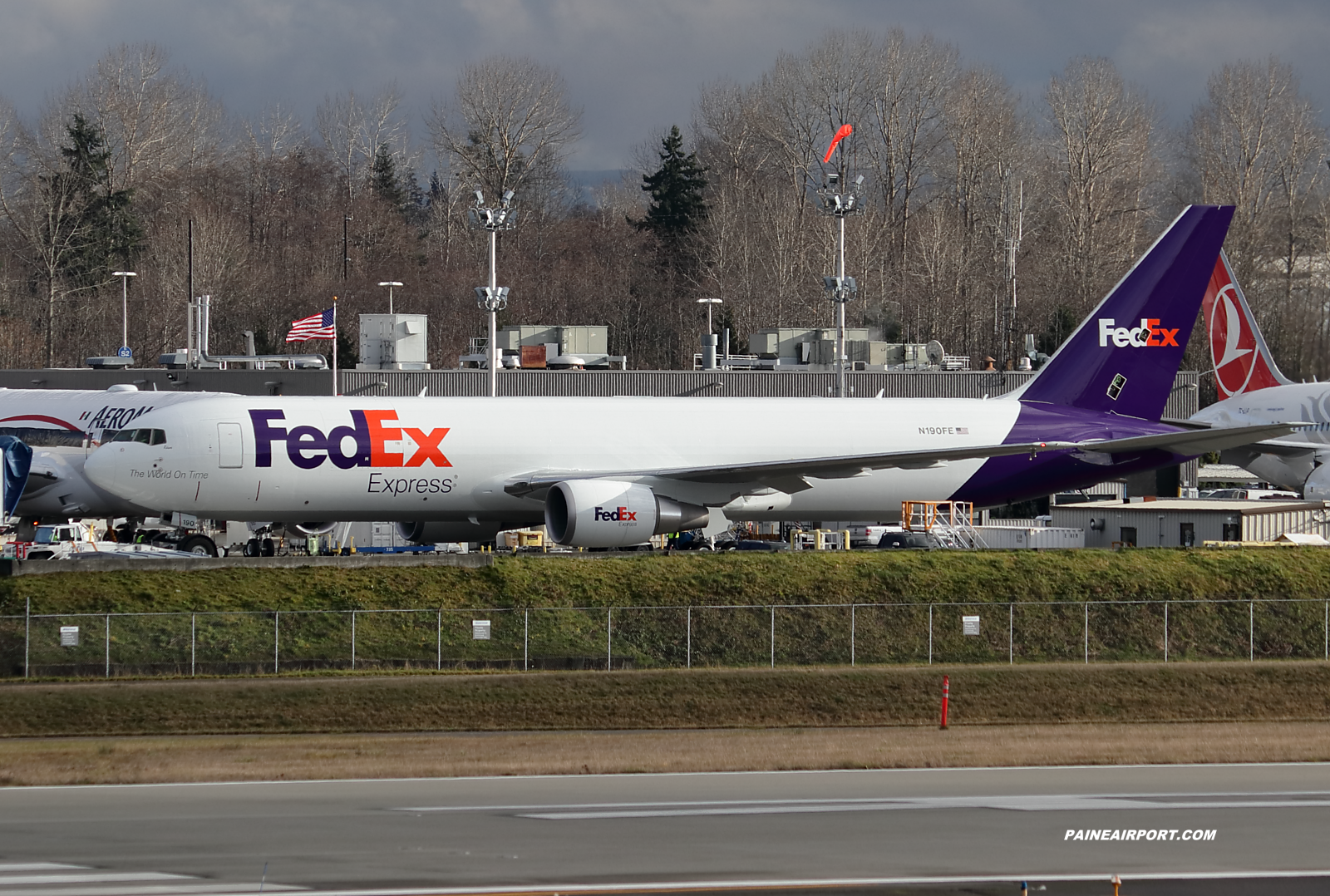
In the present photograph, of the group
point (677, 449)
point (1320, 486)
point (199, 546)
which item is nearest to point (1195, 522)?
point (1320, 486)

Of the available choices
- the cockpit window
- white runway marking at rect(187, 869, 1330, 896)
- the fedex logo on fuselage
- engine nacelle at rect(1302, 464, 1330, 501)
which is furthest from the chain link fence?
white runway marking at rect(187, 869, 1330, 896)

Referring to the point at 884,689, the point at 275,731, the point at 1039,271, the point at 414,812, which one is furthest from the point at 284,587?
the point at 1039,271

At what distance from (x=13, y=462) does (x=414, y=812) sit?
27.4m

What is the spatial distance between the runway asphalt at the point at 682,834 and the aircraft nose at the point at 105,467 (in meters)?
18.1

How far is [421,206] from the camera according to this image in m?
171

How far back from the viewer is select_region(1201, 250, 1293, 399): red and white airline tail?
4997 centimetres

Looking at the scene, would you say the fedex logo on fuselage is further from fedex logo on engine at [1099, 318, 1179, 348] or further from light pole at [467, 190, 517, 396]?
fedex logo on engine at [1099, 318, 1179, 348]

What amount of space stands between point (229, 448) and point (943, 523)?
21346mm

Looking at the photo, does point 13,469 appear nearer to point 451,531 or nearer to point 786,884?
point 451,531

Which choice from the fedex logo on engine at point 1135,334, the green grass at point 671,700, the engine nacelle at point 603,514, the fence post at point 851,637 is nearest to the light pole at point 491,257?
the engine nacelle at point 603,514

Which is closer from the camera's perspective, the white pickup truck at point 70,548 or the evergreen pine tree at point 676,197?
the white pickup truck at point 70,548

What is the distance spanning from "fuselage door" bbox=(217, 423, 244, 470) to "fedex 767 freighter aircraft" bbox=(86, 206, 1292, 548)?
1.7 inches

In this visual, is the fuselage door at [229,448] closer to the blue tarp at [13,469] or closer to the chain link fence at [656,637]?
the chain link fence at [656,637]

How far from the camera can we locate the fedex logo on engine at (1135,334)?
159 feet
